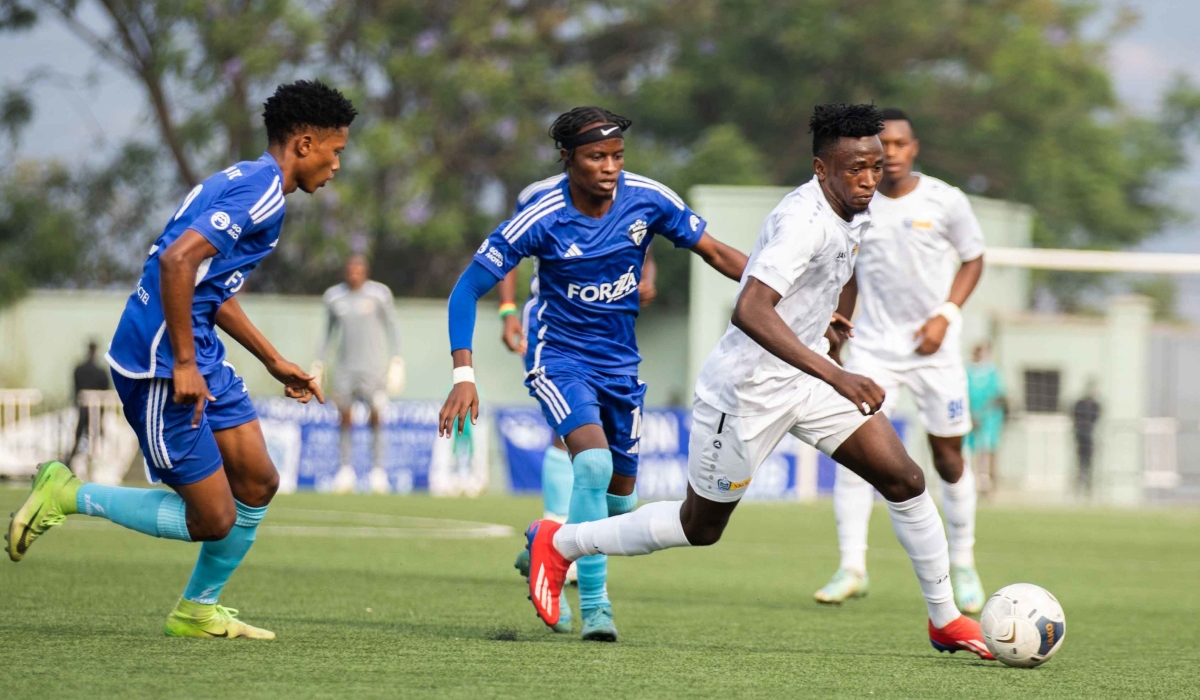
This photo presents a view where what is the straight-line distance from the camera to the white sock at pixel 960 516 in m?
8.59

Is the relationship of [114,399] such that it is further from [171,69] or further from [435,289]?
[435,289]

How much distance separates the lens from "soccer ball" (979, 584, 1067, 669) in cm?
592

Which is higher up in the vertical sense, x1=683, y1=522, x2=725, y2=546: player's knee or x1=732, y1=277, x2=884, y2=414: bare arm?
x1=732, y1=277, x2=884, y2=414: bare arm

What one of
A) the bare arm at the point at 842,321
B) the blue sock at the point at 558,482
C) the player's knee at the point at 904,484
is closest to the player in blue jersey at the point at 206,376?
the bare arm at the point at 842,321

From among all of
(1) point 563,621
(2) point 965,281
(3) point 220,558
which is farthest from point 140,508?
(2) point 965,281

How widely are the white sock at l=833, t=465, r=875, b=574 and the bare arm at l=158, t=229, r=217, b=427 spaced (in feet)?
13.1

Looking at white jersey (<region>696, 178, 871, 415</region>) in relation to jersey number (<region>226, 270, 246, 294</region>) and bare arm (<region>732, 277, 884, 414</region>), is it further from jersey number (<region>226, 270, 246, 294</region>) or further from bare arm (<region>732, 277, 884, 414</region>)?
jersey number (<region>226, 270, 246, 294</region>)

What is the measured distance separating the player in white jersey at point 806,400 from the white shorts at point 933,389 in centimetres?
223

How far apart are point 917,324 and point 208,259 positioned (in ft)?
13.8

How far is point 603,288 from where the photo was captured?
7027mm

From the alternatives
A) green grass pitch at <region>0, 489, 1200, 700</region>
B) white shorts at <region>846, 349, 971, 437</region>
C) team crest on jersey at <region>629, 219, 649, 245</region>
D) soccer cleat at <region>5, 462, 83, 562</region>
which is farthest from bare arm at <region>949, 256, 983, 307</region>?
soccer cleat at <region>5, 462, 83, 562</region>

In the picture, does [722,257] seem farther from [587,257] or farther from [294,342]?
[294,342]

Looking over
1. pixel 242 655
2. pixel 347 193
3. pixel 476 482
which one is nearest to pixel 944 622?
pixel 242 655

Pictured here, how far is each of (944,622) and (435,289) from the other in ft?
100.0
